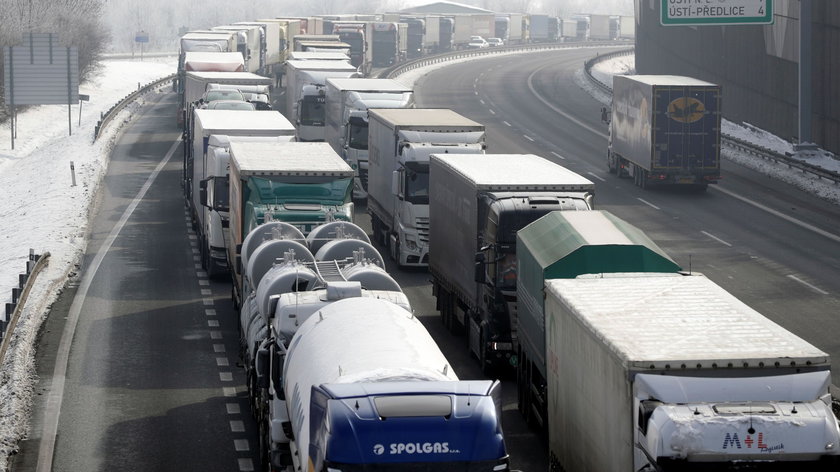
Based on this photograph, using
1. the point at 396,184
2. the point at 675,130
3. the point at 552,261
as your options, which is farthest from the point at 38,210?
the point at 552,261

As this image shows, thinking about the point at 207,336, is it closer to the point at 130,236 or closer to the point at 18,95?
the point at 130,236

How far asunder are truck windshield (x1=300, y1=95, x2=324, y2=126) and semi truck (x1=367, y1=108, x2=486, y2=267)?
667 inches

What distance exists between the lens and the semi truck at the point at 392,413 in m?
12.5

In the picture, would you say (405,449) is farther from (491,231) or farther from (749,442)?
(491,231)

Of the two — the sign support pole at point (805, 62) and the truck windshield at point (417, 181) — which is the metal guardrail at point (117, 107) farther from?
the truck windshield at point (417, 181)

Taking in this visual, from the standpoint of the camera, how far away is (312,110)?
53312 mm

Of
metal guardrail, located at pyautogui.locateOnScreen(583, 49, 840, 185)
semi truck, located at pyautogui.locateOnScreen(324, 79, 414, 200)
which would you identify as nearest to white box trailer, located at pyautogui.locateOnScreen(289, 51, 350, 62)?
metal guardrail, located at pyautogui.locateOnScreen(583, 49, 840, 185)

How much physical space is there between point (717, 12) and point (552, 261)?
3440 cm

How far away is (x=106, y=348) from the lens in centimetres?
2628

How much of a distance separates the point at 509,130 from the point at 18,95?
27.3 metres

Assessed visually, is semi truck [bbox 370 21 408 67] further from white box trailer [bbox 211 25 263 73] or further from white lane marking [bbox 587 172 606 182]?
white lane marking [bbox 587 172 606 182]

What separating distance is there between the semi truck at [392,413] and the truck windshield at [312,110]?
3851cm

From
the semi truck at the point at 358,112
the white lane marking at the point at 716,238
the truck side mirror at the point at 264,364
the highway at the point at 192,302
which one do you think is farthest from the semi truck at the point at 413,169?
the truck side mirror at the point at 264,364

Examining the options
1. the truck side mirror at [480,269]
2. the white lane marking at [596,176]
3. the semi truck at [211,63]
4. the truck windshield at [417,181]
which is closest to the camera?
the truck side mirror at [480,269]
